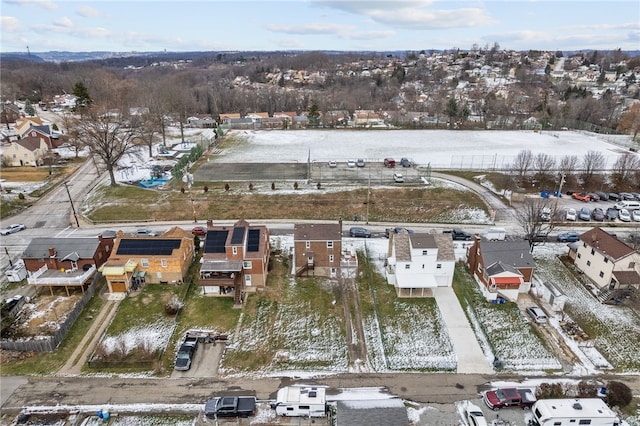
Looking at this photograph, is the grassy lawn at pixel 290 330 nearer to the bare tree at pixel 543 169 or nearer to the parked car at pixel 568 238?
the parked car at pixel 568 238

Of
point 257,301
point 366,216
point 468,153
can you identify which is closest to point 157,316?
point 257,301

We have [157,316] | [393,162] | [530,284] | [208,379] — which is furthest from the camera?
[393,162]

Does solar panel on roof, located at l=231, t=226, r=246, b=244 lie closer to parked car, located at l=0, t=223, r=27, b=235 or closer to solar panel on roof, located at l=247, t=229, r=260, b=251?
solar panel on roof, located at l=247, t=229, r=260, b=251

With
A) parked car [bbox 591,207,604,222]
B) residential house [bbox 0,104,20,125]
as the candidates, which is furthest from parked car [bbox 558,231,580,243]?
residential house [bbox 0,104,20,125]

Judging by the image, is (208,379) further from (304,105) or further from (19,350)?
(304,105)

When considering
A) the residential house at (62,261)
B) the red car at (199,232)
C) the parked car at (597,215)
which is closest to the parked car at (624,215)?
the parked car at (597,215)

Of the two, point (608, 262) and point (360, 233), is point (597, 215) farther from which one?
point (360, 233)
